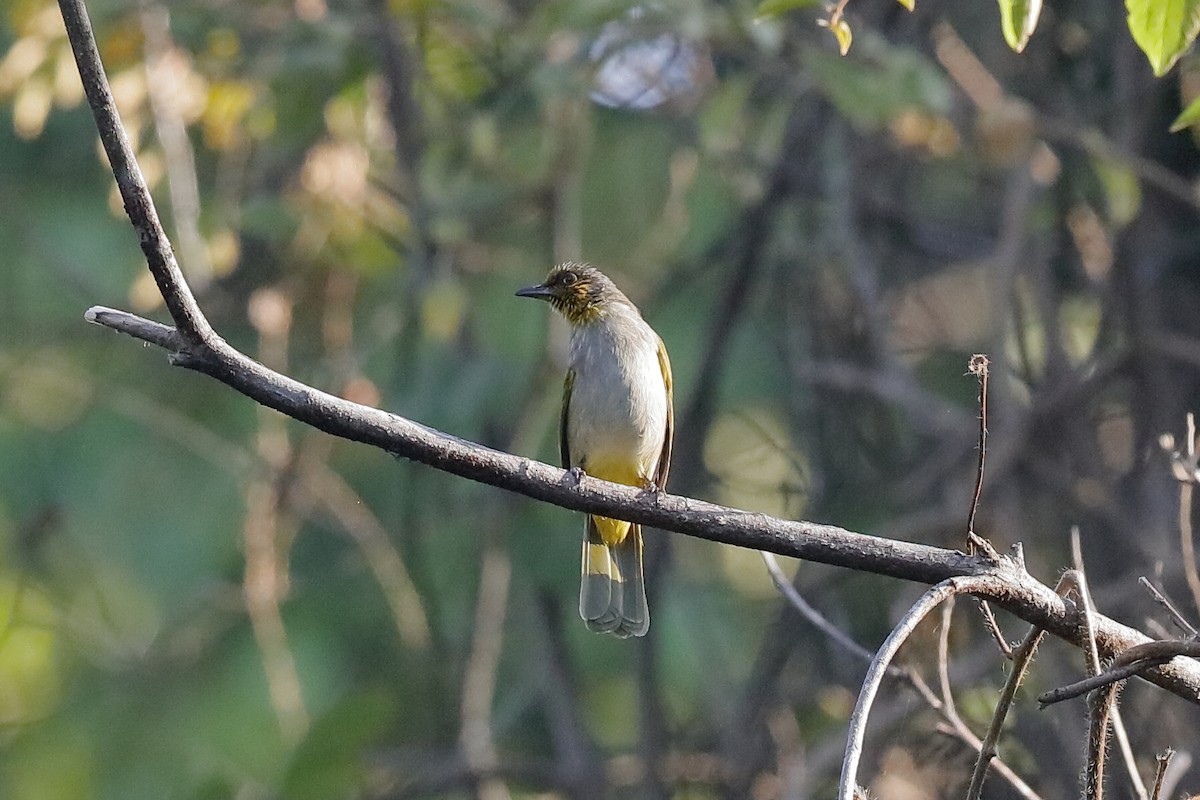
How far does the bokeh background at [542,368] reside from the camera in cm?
594

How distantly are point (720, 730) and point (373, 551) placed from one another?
1747mm

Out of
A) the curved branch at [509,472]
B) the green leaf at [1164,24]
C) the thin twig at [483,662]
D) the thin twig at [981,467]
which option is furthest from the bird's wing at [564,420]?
the green leaf at [1164,24]

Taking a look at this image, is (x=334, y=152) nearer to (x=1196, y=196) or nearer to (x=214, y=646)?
(x=214, y=646)

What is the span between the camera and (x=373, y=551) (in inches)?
259

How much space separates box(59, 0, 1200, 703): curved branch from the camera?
7.98 ft

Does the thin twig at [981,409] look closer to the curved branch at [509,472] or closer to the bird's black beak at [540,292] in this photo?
the curved branch at [509,472]

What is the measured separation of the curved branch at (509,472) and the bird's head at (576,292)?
2641mm

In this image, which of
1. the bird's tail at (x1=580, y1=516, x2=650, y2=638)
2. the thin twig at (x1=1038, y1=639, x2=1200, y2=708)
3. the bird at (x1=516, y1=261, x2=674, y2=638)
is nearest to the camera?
the thin twig at (x1=1038, y1=639, x2=1200, y2=708)

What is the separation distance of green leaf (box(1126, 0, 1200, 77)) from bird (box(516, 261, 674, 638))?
8.41 ft

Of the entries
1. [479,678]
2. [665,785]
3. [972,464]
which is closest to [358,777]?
[479,678]

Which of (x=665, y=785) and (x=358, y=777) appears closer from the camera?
(x=358, y=777)

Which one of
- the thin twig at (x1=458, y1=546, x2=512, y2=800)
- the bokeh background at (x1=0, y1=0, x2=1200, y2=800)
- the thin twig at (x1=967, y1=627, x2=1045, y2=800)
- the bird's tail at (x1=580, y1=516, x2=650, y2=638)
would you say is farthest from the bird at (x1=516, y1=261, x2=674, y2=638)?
the thin twig at (x1=967, y1=627, x2=1045, y2=800)

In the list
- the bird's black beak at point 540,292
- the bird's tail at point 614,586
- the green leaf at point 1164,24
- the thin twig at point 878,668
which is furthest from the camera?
the bird's black beak at point 540,292

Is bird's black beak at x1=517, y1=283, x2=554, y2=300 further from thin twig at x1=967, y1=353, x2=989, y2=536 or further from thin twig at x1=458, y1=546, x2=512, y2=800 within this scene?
thin twig at x1=967, y1=353, x2=989, y2=536
